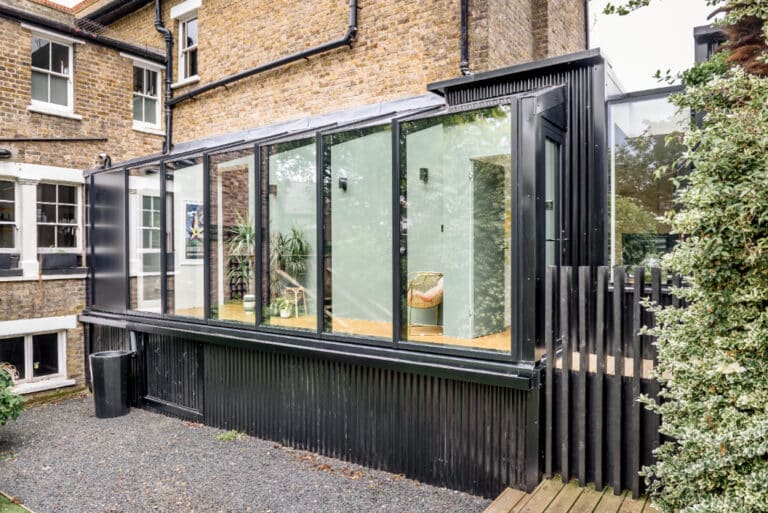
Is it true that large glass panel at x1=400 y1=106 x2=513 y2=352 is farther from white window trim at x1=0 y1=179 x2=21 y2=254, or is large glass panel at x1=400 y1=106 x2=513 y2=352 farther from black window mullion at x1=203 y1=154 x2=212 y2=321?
white window trim at x1=0 y1=179 x2=21 y2=254

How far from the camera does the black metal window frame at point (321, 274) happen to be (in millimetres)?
4293

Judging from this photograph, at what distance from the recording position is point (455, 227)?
17.2ft

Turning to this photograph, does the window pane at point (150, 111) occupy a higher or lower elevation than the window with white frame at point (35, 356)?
higher

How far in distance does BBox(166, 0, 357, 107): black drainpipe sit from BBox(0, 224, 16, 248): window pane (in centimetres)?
338

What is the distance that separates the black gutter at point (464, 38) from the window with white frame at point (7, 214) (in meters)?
6.78

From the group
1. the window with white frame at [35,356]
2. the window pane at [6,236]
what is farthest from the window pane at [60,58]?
the window with white frame at [35,356]

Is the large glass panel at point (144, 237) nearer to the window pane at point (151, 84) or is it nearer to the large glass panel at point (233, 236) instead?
the large glass panel at point (233, 236)

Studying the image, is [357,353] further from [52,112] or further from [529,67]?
[52,112]

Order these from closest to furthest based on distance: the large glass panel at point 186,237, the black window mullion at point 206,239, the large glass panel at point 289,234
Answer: the large glass panel at point 289,234 → the black window mullion at point 206,239 → the large glass panel at point 186,237

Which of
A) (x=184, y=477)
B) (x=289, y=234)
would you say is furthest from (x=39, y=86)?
(x=184, y=477)

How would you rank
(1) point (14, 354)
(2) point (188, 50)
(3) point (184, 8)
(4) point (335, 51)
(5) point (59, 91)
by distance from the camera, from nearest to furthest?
(4) point (335, 51) < (1) point (14, 354) < (5) point (59, 91) < (3) point (184, 8) < (2) point (188, 50)

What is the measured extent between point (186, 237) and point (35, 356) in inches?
142

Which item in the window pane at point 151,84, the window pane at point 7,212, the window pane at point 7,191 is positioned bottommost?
the window pane at point 7,212

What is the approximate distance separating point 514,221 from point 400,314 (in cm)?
140
